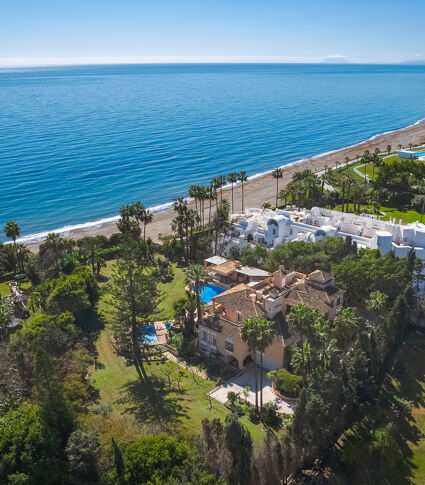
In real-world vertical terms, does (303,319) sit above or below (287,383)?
above

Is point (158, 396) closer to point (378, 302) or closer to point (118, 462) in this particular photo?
point (118, 462)

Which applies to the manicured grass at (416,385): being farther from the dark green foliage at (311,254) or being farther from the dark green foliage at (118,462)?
the dark green foliage at (118,462)

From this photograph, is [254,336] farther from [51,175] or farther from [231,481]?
[51,175]

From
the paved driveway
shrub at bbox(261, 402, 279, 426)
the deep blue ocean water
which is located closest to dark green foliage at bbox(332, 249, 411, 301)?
the paved driveway

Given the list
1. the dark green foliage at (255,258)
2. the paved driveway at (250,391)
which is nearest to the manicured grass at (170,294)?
the dark green foliage at (255,258)

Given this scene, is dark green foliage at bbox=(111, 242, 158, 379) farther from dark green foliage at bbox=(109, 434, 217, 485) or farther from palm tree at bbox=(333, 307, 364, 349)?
palm tree at bbox=(333, 307, 364, 349)

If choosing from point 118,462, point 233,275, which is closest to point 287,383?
point 118,462

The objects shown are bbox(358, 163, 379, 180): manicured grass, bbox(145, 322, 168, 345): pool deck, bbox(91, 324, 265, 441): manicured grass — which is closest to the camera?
bbox(91, 324, 265, 441): manicured grass
